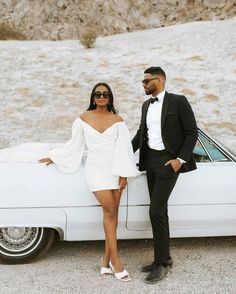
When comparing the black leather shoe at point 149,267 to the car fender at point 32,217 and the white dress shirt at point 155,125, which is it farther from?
the white dress shirt at point 155,125

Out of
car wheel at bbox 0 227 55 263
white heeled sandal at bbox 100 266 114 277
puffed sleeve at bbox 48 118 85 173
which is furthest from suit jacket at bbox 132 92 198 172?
car wheel at bbox 0 227 55 263

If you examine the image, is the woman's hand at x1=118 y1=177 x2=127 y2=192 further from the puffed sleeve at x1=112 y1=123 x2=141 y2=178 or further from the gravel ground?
the gravel ground

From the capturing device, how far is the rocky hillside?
93.8 feet

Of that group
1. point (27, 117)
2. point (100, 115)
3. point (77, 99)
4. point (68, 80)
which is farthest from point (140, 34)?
point (100, 115)

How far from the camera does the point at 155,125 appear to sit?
3.70 m

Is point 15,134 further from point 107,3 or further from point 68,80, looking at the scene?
point 107,3

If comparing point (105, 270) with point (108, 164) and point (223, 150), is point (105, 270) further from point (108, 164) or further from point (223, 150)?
point (223, 150)

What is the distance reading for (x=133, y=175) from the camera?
3.70m

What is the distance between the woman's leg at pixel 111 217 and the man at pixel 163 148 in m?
0.29

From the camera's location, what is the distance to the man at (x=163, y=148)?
11.8 feet

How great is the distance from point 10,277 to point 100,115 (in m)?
1.57

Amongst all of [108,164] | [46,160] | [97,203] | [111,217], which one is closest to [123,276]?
[111,217]

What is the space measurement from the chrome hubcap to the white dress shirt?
1.34 m

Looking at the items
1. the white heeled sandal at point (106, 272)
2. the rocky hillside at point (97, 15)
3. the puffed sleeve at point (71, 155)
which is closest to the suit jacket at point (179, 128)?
the puffed sleeve at point (71, 155)
